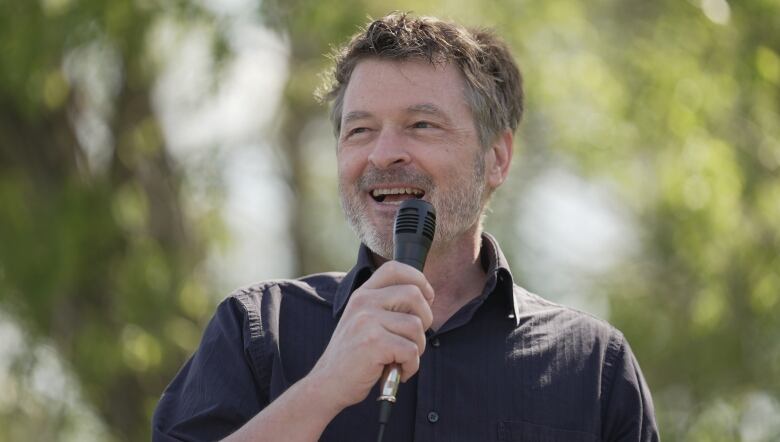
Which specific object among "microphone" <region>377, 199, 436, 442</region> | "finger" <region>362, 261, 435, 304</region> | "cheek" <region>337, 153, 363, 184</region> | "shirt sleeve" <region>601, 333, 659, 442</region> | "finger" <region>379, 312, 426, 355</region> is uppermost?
"cheek" <region>337, 153, 363, 184</region>

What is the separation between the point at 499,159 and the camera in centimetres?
347

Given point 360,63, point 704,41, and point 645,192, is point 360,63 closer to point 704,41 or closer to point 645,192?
point 704,41

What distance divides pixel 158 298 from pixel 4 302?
→ 1.08m

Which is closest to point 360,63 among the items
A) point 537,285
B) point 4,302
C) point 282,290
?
point 282,290

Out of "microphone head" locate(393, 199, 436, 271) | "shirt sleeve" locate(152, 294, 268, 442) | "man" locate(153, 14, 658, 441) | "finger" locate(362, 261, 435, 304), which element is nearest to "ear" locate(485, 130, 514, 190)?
"man" locate(153, 14, 658, 441)

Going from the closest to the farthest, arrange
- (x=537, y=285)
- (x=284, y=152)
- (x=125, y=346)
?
(x=125, y=346), (x=537, y=285), (x=284, y=152)

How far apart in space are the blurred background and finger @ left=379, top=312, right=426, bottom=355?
189 inches

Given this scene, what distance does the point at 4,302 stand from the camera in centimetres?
859

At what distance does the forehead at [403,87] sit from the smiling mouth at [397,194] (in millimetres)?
198

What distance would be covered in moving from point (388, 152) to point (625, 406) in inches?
32.9

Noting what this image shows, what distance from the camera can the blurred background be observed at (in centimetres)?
716

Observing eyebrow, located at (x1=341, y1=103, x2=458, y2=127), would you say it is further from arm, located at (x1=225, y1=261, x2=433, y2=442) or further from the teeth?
arm, located at (x1=225, y1=261, x2=433, y2=442)

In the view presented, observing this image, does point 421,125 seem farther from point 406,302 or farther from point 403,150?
point 406,302

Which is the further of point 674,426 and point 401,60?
point 674,426
